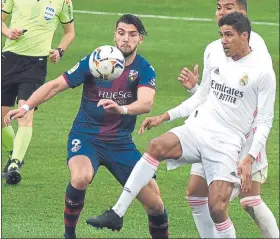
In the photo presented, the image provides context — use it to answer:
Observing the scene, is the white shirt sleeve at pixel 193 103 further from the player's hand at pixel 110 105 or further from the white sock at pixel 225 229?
the white sock at pixel 225 229

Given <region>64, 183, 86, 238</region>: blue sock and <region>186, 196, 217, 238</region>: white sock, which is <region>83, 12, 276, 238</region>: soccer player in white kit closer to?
<region>186, 196, 217, 238</region>: white sock

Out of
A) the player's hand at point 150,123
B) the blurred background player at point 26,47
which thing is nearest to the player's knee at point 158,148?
the player's hand at point 150,123

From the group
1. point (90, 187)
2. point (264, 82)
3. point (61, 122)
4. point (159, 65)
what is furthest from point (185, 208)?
point (159, 65)

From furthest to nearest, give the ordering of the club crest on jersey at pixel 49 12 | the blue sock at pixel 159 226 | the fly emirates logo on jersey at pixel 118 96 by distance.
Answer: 1. the club crest on jersey at pixel 49 12
2. the blue sock at pixel 159 226
3. the fly emirates logo on jersey at pixel 118 96

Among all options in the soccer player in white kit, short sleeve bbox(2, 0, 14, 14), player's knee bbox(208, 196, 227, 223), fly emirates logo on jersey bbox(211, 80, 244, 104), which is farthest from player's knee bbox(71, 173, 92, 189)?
short sleeve bbox(2, 0, 14, 14)

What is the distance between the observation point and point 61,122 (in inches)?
811

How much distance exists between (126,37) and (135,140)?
6986 millimetres

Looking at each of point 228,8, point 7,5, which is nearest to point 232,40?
point 228,8

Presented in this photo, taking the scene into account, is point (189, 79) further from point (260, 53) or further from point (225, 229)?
point (225, 229)

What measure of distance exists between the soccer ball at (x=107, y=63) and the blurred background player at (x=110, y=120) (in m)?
0.20

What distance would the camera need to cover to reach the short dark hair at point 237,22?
12.2 m

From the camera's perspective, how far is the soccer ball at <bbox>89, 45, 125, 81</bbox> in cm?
1259

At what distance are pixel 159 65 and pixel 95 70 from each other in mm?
13939

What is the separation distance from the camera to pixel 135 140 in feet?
64.7
